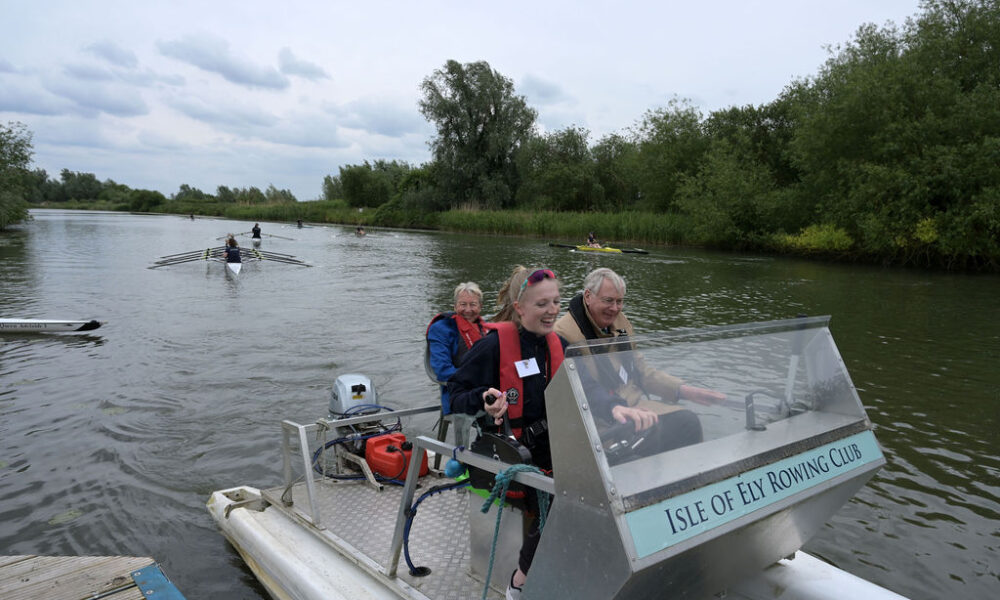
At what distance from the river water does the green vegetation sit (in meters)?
5.89

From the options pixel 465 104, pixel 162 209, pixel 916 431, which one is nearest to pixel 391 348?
pixel 916 431

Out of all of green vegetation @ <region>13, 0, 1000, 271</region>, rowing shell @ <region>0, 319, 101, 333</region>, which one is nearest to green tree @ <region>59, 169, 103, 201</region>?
green vegetation @ <region>13, 0, 1000, 271</region>

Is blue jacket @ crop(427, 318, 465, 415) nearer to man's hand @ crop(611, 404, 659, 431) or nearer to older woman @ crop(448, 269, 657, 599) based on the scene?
older woman @ crop(448, 269, 657, 599)

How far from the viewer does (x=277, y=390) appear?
9.21m

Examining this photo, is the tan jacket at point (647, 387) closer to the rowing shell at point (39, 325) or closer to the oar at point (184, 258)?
the rowing shell at point (39, 325)

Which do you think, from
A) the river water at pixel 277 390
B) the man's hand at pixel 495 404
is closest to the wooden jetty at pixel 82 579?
the river water at pixel 277 390

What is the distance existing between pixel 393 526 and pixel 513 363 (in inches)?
74.1

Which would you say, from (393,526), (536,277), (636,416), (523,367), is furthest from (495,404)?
(393,526)

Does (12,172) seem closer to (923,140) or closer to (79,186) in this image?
(923,140)

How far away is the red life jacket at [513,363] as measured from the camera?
3029 millimetres

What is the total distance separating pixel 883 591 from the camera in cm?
304

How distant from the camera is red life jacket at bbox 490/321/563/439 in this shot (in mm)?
3029

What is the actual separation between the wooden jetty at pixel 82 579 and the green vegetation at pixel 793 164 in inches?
1178

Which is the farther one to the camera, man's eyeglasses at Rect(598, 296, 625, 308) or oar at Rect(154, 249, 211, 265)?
oar at Rect(154, 249, 211, 265)
